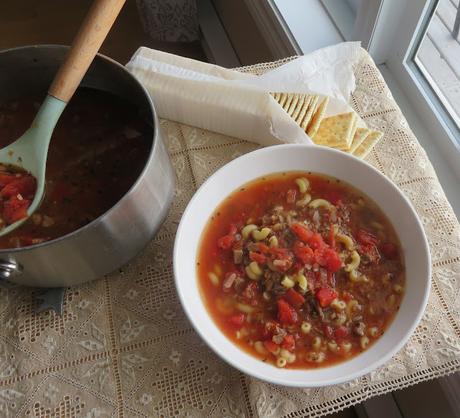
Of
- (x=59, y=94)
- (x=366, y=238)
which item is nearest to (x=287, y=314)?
(x=366, y=238)

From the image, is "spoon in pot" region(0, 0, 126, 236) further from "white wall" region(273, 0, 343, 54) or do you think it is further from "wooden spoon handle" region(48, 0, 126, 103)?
"white wall" region(273, 0, 343, 54)

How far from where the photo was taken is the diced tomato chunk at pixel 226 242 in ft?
3.53

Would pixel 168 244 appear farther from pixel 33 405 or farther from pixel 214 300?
pixel 33 405

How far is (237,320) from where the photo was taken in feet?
3.29

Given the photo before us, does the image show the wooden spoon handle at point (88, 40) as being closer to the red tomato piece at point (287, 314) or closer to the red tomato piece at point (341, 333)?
the red tomato piece at point (287, 314)

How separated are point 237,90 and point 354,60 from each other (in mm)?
362


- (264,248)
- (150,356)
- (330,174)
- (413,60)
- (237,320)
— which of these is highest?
(413,60)

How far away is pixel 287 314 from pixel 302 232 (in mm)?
176

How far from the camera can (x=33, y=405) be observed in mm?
1000

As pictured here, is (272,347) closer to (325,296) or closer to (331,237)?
(325,296)

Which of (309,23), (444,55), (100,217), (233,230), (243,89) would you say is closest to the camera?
(100,217)

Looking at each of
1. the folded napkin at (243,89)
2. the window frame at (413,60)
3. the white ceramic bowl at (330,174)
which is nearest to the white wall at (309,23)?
the window frame at (413,60)

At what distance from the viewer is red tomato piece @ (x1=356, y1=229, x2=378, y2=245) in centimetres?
108

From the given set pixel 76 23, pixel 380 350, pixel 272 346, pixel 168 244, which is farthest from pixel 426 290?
pixel 76 23
